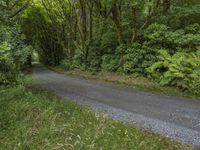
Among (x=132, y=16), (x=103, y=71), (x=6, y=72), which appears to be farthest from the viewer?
(x=103, y=71)

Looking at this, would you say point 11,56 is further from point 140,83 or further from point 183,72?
point 183,72

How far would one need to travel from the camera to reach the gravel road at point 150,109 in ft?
27.2

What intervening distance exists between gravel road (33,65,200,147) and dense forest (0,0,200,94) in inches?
83.4

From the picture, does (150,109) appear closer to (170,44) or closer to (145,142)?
(145,142)

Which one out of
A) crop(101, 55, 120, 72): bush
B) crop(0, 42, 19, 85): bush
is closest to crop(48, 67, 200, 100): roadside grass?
crop(101, 55, 120, 72): bush

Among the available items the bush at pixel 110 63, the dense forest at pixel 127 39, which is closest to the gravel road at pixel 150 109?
the dense forest at pixel 127 39

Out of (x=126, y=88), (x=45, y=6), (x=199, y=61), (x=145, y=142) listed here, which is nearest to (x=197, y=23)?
(x=199, y=61)

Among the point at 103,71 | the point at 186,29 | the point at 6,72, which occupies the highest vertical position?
the point at 186,29

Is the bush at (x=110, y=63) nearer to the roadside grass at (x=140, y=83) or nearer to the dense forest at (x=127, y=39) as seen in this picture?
the dense forest at (x=127, y=39)

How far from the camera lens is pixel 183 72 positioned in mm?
14562

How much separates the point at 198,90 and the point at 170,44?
551 centimetres

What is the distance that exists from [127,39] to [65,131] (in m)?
14.8

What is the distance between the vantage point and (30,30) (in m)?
45.6

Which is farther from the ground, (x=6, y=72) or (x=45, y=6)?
(x=45, y=6)
